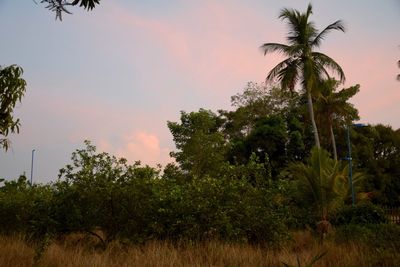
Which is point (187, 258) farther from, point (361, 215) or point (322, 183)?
point (361, 215)

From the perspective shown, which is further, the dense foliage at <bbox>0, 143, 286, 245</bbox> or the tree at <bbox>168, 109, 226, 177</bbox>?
the tree at <bbox>168, 109, 226, 177</bbox>

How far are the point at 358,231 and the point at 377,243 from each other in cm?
480

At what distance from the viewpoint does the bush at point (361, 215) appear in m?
20.1

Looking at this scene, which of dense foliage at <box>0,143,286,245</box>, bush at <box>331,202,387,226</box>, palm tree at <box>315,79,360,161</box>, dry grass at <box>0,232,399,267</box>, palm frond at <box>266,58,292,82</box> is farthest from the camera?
palm tree at <box>315,79,360,161</box>

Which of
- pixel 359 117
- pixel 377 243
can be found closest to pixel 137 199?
pixel 377 243

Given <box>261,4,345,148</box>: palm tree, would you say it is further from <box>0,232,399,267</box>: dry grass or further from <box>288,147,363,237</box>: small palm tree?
<box>0,232,399,267</box>: dry grass

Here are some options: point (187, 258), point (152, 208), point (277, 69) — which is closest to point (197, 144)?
point (277, 69)

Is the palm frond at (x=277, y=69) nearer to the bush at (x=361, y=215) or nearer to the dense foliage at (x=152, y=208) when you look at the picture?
the bush at (x=361, y=215)

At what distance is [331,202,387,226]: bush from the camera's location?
20.1 metres

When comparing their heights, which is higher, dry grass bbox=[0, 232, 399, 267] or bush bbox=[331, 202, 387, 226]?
bush bbox=[331, 202, 387, 226]

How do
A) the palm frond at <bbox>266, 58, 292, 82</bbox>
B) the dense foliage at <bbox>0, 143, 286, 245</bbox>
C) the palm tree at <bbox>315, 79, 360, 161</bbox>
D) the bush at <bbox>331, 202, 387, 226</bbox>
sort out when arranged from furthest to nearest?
the palm tree at <bbox>315, 79, 360, 161</bbox> < the palm frond at <bbox>266, 58, 292, 82</bbox> < the bush at <bbox>331, 202, 387, 226</bbox> < the dense foliage at <bbox>0, 143, 286, 245</bbox>

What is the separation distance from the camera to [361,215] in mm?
20422

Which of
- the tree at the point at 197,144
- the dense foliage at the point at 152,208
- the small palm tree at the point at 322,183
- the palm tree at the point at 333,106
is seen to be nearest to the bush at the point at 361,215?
the small palm tree at the point at 322,183

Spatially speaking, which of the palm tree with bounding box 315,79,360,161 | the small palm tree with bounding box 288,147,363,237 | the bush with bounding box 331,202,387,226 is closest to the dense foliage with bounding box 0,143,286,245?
the small palm tree with bounding box 288,147,363,237
